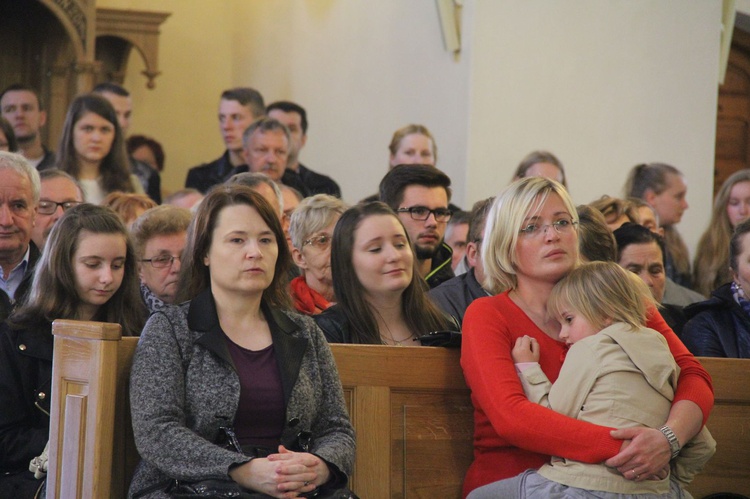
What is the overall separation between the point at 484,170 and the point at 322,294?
2.75 meters

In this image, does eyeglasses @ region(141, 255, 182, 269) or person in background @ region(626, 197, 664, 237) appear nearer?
eyeglasses @ region(141, 255, 182, 269)

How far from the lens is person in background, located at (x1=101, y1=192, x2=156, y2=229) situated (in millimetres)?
4855

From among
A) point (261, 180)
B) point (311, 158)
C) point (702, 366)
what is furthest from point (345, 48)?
point (702, 366)

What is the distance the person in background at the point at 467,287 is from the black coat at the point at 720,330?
0.79 metres

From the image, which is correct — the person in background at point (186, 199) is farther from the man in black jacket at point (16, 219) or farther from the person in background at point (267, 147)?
the man in black jacket at point (16, 219)

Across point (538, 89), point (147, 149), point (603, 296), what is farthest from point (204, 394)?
point (147, 149)

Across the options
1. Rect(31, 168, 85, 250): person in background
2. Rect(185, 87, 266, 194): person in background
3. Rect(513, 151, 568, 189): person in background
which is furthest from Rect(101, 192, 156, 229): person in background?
Rect(513, 151, 568, 189): person in background

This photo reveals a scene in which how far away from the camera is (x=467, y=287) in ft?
13.9

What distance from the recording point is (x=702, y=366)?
11.5ft

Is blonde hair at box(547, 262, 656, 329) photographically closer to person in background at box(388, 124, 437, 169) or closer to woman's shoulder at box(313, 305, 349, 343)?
woman's shoulder at box(313, 305, 349, 343)

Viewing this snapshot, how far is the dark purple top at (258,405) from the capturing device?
9.98 ft

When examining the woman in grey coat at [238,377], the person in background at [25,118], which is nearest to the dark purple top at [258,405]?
the woman in grey coat at [238,377]

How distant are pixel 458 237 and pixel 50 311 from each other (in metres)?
2.33

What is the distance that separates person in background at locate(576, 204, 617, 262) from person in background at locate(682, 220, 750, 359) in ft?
1.25
